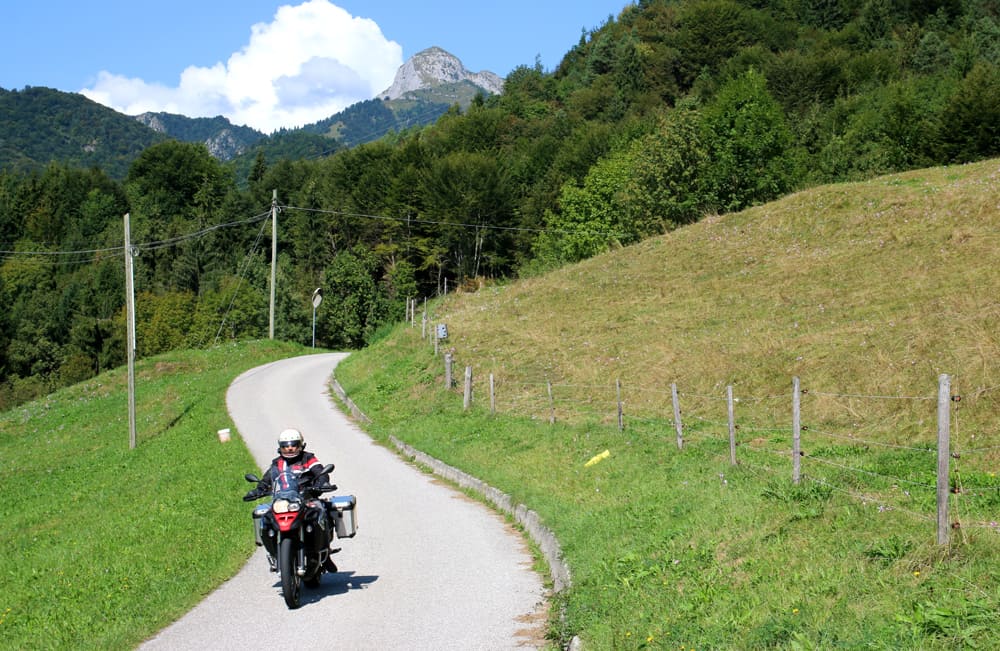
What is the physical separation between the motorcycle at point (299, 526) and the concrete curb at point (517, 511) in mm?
2437

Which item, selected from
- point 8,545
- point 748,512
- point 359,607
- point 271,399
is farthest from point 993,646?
point 271,399

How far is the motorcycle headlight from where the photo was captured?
30.6ft

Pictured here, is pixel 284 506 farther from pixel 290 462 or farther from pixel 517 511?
pixel 517 511

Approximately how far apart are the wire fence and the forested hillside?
39.4m

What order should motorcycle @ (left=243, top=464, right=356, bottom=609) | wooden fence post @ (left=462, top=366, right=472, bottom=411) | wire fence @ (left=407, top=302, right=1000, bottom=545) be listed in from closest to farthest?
wire fence @ (left=407, top=302, right=1000, bottom=545) → motorcycle @ (left=243, top=464, right=356, bottom=609) → wooden fence post @ (left=462, top=366, right=472, bottom=411)

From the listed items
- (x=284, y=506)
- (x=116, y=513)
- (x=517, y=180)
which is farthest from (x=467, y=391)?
(x=517, y=180)

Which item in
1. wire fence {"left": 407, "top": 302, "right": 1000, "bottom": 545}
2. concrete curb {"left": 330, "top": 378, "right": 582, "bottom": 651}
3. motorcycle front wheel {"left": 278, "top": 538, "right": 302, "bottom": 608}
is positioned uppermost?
wire fence {"left": 407, "top": 302, "right": 1000, "bottom": 545}

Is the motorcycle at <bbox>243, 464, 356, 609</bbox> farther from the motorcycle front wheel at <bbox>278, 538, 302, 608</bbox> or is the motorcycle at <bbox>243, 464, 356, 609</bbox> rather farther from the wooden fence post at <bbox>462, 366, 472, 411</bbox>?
the wooden fence post at <bbox>462, 366, 472, 411</bbox>

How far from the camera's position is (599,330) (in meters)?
31.0

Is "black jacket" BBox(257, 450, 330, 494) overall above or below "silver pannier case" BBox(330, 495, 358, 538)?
above

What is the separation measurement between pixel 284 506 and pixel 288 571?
0.66m

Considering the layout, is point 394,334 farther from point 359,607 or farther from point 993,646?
point 993,646

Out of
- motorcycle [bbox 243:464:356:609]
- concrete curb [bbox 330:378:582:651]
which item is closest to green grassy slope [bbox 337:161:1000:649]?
concrete curb [bbox 330:378:582:651]

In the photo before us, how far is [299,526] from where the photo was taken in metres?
9.48
